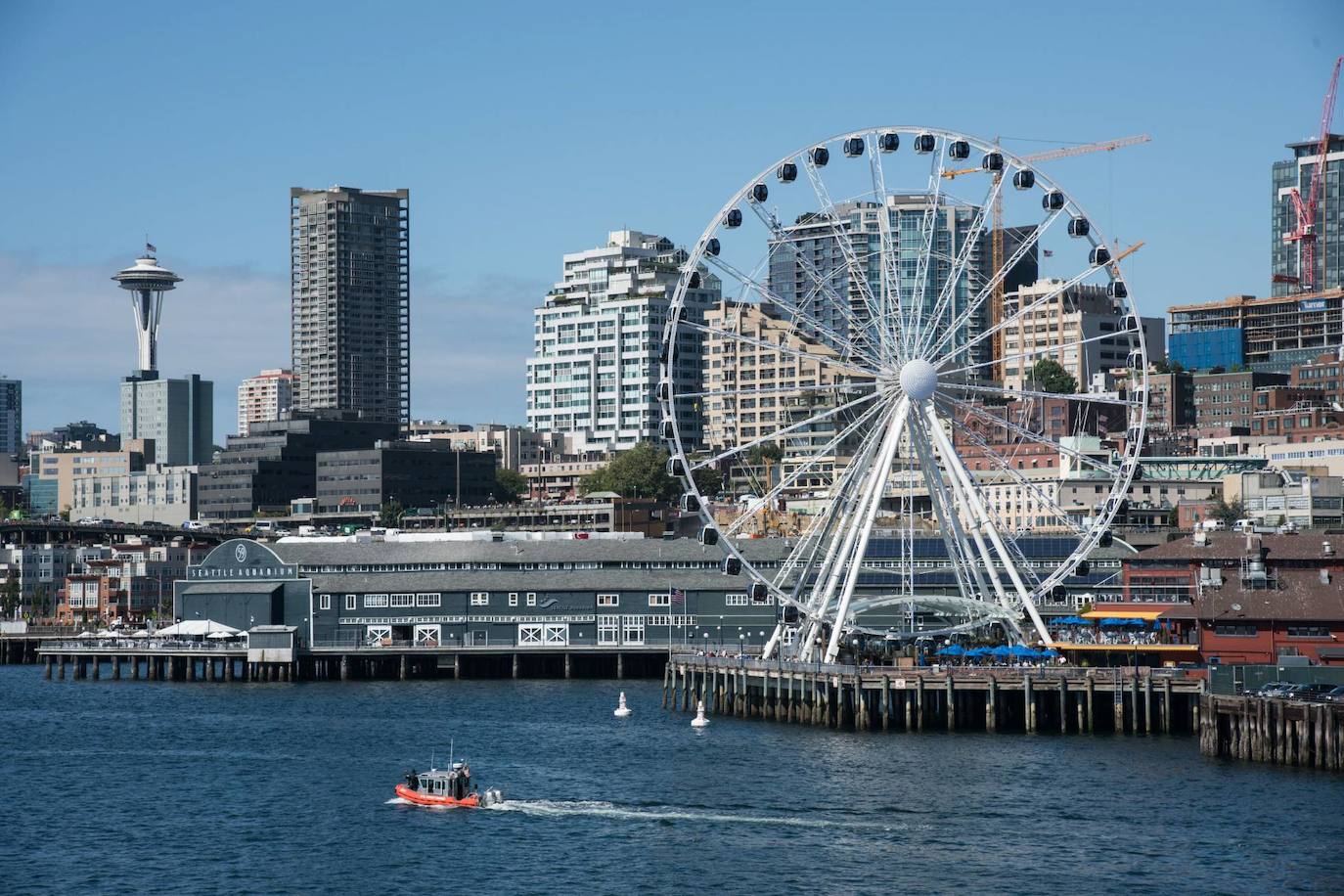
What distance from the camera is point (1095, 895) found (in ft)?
218

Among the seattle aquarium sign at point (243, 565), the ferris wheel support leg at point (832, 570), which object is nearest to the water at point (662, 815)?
the ferris wheel support leg at point (832, 570)

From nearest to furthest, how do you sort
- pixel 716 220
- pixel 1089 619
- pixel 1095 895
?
pixel 1095 895
pixel 716 220
pixel 1089 619

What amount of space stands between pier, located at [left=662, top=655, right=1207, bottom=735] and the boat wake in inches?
939

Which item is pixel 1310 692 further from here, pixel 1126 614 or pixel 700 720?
pixel 700 720

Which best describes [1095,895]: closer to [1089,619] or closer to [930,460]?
[930,460]

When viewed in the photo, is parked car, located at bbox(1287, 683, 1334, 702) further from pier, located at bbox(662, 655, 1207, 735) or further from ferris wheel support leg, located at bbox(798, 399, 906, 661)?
ferris wheel support leg, located at bbox(798, 399, 906, 661)

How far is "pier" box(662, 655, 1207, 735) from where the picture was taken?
101938 millimetres

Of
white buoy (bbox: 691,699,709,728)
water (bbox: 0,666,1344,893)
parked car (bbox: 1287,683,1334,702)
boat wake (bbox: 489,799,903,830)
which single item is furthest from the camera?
white buoy (bbox: 691,699,709,728)

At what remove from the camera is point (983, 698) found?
10862 centimetres

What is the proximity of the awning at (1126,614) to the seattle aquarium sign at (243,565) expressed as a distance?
64394 mm

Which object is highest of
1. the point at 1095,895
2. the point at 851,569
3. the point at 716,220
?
the point at 716,220

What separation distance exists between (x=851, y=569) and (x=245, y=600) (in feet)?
208

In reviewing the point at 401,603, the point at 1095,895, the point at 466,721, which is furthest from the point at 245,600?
the point at 1095,895

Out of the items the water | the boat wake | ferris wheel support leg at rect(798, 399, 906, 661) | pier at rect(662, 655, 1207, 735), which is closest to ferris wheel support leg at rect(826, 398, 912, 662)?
ferris wheel support leg at rect(798, 399, 906, 661)
